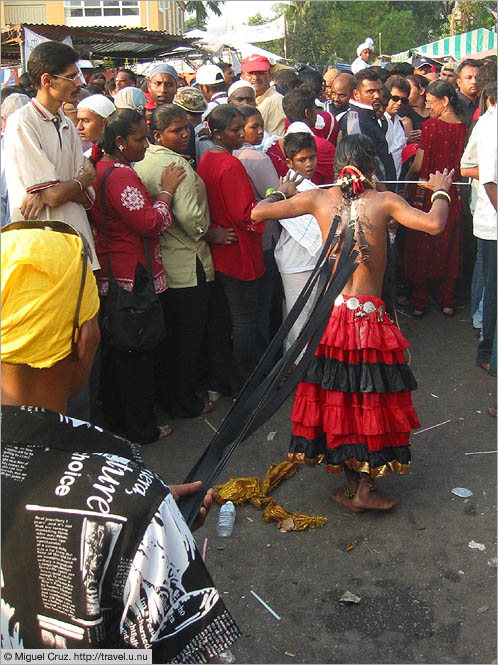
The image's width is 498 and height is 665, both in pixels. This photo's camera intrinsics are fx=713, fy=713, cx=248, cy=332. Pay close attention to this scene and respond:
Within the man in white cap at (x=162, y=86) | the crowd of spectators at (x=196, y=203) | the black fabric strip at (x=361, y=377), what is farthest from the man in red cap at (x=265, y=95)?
the black fabric strip at (x=361, y=377)

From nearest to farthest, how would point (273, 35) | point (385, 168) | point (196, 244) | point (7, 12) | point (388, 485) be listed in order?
1. point (388, 485)
2. point (196, 244)
3. point (385, 168)
4. point (273, 35)
5. point (7, 12)

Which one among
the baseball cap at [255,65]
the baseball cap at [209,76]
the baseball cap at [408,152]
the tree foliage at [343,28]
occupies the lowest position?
the baseball cap at [408,152]

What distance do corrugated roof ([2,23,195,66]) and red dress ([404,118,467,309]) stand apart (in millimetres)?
10741

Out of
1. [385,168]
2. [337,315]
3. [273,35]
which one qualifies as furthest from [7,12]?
[337,315]

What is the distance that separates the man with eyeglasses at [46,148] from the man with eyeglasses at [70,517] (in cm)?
234

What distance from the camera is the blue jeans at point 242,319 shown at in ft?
16.3

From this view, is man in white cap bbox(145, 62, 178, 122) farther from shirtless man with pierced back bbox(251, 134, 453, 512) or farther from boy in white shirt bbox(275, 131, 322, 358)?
shirtless man with pierced back bbox(251, 134, 453, 512)

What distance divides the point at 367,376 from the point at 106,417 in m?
2.04

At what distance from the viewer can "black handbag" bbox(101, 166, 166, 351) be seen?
411 cm

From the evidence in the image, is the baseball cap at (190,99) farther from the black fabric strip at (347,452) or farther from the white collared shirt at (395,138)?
the black fabric strip at (347,452)

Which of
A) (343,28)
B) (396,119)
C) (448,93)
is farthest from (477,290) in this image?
(343,28)

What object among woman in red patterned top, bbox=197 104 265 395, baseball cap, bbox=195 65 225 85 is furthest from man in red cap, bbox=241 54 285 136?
woman in red patterned top, bbox=197 104 265 395

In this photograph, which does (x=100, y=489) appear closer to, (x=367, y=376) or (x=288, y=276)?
(x=367, y=376)

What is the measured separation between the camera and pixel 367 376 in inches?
142
